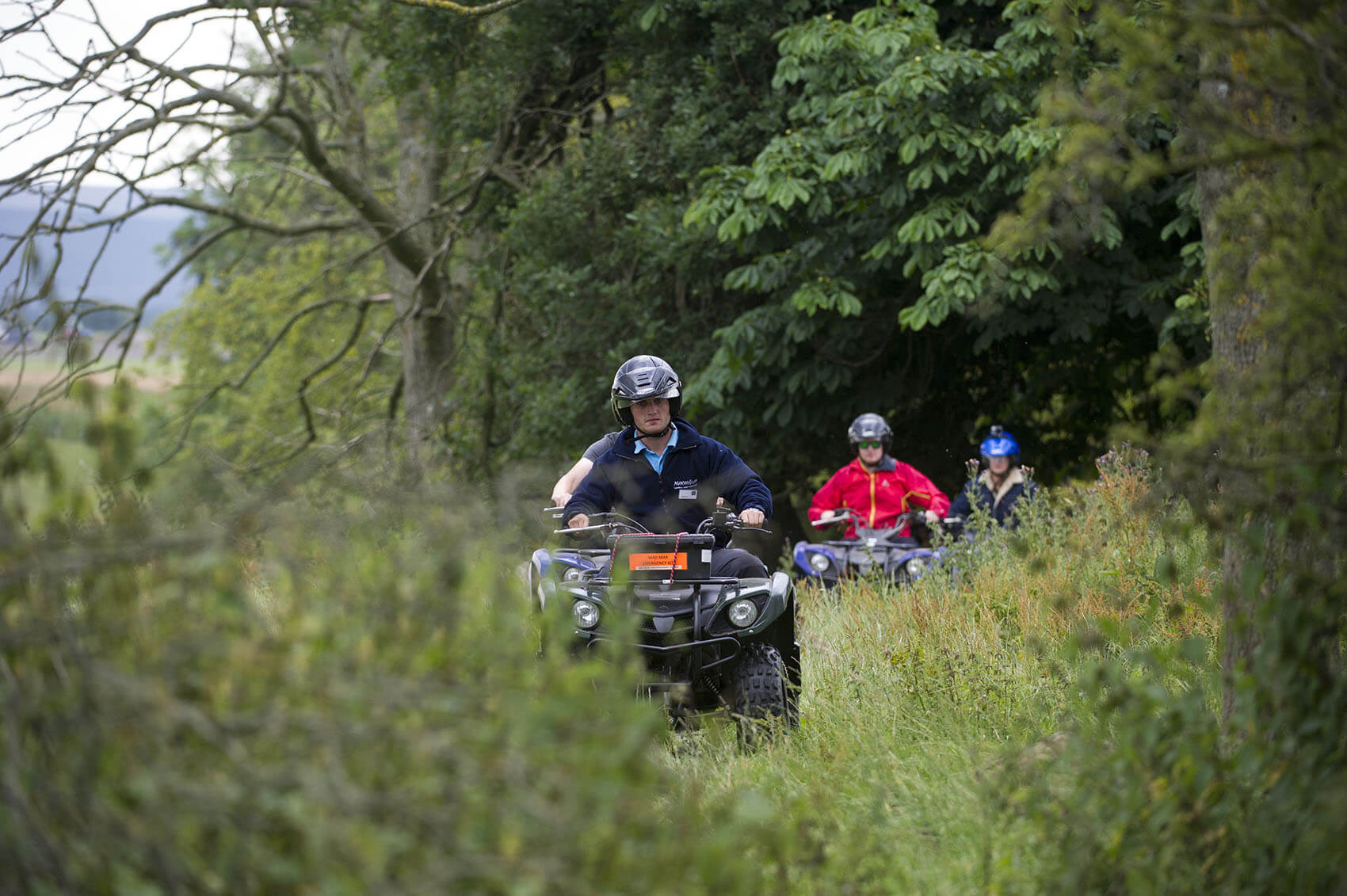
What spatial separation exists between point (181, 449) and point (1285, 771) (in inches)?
543

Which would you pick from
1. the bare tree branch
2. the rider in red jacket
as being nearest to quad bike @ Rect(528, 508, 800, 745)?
the rider in red jacket

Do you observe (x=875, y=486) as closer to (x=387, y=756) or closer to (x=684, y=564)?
(x=684, y=564)

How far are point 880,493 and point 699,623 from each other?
533cm

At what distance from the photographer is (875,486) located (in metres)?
10.8

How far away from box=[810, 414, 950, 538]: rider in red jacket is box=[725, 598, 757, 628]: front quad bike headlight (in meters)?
4.88

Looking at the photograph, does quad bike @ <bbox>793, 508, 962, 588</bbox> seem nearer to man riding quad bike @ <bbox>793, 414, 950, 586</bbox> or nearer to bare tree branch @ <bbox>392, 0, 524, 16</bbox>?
man riding quad bike @ <bbox>793, 414, 950, 586</bbox>

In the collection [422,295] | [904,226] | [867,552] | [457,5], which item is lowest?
[867,552]

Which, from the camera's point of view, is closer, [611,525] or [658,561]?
[658,561]

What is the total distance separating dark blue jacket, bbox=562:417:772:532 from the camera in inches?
250

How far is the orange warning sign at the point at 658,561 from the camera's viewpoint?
5734 mm

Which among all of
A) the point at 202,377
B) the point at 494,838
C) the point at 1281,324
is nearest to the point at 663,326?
the point at 1281,324

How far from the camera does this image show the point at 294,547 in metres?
2.62

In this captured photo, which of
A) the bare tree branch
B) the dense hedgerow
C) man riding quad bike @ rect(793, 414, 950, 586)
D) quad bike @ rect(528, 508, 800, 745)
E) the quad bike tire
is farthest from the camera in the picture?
the bare tree branch

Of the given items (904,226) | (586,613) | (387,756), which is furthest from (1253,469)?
(904,226)
